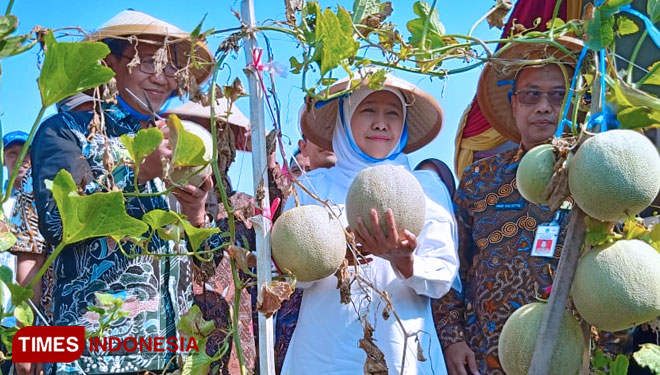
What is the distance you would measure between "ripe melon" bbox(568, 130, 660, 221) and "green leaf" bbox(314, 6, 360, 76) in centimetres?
43

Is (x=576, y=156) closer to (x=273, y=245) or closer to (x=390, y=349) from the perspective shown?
(x=273, y=245)

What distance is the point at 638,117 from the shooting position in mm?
1311

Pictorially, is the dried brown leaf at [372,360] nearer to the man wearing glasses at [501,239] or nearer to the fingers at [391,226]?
the fingers at [391,226]

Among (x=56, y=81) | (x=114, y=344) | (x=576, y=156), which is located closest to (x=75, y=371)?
(x=114, y=344)

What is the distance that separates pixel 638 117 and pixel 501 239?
127 centimetres

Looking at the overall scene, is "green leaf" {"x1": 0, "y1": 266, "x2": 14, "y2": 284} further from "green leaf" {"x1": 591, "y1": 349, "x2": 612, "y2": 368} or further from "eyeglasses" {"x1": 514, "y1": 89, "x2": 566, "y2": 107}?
"eyeglasses" {"x1": 514, "y1": 89, "x2": 566, "y2": 107}

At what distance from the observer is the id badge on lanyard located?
241 cm

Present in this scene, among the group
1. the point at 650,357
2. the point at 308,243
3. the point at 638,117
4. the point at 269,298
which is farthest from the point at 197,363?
the point at 638,117

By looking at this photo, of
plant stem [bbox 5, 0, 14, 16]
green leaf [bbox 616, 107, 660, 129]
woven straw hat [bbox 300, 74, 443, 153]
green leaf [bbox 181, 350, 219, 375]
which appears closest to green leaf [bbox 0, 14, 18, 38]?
plant stem [bbox 5, 0, 14, 16]

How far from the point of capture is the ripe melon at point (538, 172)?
129 centimetres

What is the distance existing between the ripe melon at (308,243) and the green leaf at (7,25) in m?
0.65

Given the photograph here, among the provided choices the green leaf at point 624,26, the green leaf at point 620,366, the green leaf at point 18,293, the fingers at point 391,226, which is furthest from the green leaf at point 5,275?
the green leaf at point 624,26

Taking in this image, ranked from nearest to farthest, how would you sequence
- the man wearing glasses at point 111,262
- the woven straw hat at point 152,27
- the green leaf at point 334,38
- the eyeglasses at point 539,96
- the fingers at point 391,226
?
the green leaf at point 334,38 < the fingers at point 391,226 < the man wearing glasses at point 111,262 < the woven straw hat at point 152,27 < the eyeglasses at point 539,96

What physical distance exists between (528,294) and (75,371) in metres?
1.38
